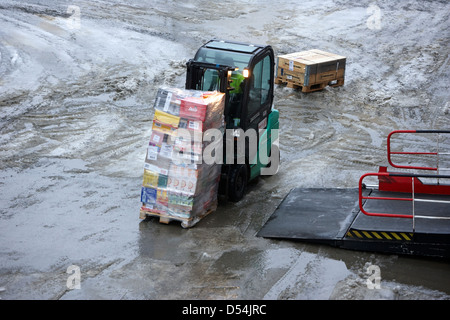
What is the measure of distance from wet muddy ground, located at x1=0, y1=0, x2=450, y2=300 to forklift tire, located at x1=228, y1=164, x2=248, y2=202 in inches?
7.2

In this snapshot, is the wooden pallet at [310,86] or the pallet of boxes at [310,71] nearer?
the pallet of boxes at [310,71]

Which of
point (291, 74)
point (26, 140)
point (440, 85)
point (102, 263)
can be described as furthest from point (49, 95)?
point (440, 85)

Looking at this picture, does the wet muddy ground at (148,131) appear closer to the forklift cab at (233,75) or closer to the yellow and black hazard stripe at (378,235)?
the yellow and black hazard stripe at (378,235)

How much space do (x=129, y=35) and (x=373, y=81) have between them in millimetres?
8556

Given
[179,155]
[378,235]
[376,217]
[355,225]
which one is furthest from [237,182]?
[378,235]

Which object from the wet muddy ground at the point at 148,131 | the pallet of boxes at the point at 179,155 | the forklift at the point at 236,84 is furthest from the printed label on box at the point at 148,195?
the forklift at the point at 236,84

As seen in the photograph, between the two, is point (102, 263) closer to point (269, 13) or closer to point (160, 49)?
point (160, 49)

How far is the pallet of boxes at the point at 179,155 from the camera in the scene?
8.87m

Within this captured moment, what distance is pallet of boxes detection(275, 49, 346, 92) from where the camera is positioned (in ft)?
53.5

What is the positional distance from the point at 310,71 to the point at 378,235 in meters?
8.65

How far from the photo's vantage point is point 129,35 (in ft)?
68.5

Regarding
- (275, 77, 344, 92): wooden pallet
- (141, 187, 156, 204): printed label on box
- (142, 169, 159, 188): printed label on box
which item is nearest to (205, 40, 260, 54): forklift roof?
(142, 169, 159, 188): printed label on box

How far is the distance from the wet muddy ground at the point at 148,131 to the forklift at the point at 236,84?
0.56 m

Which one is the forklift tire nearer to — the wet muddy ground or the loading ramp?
the wet muddy ground
